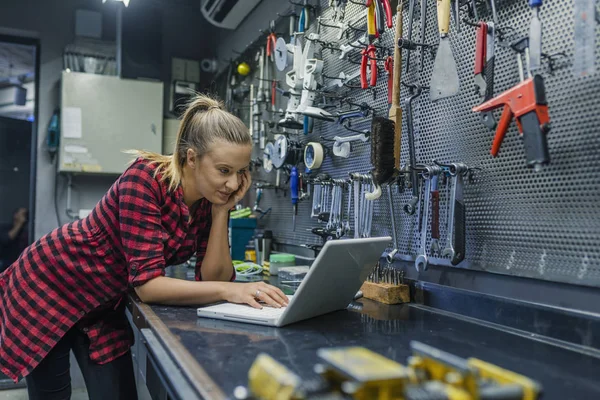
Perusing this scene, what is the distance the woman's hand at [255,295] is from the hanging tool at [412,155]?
1.64ft

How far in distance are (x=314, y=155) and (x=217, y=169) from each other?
0.80 meters

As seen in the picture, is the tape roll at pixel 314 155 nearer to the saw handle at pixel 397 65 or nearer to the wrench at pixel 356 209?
the wrench at pixel 356 209

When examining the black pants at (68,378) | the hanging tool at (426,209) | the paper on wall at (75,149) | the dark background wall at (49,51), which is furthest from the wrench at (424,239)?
Result: the dark background wall at (49,51)

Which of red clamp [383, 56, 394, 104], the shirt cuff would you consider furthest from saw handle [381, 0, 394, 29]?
the shirt cuff

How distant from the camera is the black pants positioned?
1.39 meters

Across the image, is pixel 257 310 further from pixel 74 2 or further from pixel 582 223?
pixel 74 2

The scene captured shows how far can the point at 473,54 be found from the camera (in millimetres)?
1304

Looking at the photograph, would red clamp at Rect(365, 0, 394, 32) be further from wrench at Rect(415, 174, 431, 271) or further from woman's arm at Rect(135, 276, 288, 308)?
woman's arm at Rect(135, 276, 288, 308)

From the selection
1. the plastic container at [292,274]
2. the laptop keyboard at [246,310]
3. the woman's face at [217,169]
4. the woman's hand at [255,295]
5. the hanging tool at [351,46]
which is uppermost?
the hanging tool at [351,46]

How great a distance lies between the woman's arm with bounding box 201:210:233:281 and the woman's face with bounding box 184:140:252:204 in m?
0.12

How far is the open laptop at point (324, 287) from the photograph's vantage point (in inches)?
39.4

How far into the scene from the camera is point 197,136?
135 cm

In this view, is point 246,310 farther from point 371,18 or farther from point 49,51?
point 49,51

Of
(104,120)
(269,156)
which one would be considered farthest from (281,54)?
(104,120)
